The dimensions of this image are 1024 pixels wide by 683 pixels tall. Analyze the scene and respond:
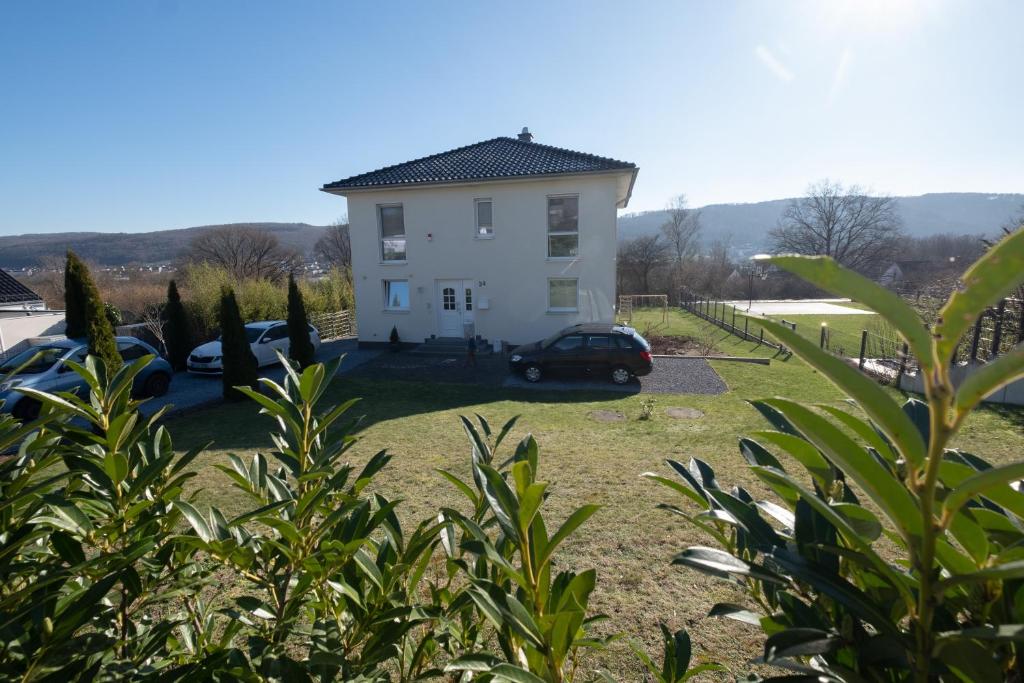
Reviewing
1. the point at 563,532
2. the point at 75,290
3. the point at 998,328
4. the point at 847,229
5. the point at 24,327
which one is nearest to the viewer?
the point at 563,532

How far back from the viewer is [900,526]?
625 millimetres

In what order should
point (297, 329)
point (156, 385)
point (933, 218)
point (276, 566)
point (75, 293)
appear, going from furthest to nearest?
point (933, 218) < point (297, 329) < point (156, 385) < point (75, 293) < point (276, 566)

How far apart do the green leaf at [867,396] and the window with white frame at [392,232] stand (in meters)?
16.8

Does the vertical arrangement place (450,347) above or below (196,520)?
below

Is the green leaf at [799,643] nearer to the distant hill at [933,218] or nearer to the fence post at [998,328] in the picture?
the fence post at [998,328]

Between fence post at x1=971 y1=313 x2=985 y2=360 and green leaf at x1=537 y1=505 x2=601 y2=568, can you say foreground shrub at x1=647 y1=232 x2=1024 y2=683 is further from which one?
fence post at x1=971 y1=313 x2=985 y2=360

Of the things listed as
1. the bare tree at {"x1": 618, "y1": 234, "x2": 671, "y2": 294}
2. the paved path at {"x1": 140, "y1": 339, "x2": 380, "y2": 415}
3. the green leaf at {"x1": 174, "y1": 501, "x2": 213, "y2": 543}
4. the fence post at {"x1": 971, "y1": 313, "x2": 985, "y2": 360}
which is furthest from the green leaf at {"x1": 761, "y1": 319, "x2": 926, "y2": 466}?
the bare tree at {"x1": 618, "y1": 234, "x2": 671, "y2": 294}

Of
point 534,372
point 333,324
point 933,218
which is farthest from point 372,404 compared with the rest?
point 933,218

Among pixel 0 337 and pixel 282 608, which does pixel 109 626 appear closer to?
pixel 282 608

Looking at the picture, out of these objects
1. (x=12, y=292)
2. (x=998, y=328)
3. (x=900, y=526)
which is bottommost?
(x=998, y=328)

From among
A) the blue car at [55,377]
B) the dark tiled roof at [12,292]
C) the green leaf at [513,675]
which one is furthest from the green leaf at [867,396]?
the dark tiled roof at [12,292]

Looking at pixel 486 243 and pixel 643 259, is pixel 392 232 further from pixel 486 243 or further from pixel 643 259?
pixel 643 259

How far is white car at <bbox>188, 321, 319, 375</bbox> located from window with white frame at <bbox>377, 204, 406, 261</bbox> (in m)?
3.79

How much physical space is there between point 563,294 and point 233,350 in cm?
944
